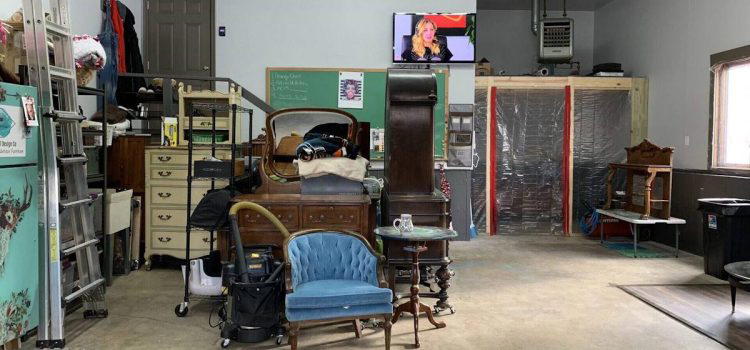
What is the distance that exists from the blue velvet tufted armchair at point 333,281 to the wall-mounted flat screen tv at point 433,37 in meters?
4.22

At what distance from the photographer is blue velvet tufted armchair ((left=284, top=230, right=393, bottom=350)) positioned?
11.6ft

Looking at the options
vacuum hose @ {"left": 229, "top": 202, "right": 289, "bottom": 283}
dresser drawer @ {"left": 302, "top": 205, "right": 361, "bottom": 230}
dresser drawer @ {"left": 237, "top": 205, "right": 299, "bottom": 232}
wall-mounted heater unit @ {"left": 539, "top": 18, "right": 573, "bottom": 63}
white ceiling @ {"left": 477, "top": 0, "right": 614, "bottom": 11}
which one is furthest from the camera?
white ceiling @ {"left": 477, "top": 0, "right": 614, "bottom": 11}

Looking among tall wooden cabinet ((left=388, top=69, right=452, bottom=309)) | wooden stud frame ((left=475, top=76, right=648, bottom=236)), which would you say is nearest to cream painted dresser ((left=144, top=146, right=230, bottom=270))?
tall wooden cabinet ((left=388, top=69, right=452, bottom=309))

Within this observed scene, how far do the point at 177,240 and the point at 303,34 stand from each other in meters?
3.29

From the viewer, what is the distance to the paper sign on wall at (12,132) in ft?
11.0

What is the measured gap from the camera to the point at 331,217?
437cm

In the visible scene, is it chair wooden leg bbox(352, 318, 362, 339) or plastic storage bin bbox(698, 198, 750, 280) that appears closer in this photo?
chair wooden leg bbox(352, 318, 362, 339)

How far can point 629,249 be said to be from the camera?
25.0 feet

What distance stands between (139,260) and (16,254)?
9.05ft

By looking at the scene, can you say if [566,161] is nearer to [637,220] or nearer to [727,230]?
[637,220]

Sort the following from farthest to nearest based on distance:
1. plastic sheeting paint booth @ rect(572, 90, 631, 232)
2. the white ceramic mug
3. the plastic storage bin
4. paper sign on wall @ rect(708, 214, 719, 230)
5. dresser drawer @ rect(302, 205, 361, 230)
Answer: plastic sheeting paint booth @ rect(572, 90, 631, 232)
paper sign on wall @ rect(708, 214, 719, 230)
the plastic storage bin
dresser drawer @ rect(302, 205, 361, 230)
the white ceramic mug

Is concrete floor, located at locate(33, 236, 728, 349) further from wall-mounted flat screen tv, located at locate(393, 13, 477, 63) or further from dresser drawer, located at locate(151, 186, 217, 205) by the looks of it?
wall-mounted flat screen tv, located at locate(393, 13, 477, 63)

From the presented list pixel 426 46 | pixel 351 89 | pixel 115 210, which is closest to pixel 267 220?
pixel 115 210

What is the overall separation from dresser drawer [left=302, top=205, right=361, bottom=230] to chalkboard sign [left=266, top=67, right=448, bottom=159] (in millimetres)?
3442
